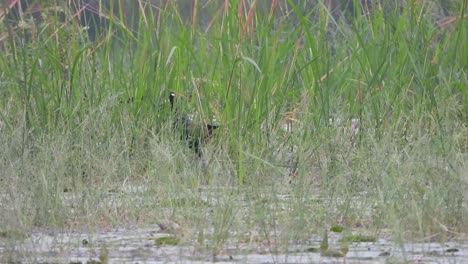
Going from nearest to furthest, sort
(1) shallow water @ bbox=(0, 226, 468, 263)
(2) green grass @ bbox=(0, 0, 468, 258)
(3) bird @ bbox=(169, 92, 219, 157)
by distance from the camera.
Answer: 1. (1) shallow water @ bbox=(0, 226, 468, 263)
2. (2) green grass @ bbox=(0, 0, 468, 258)
3. (3) bird @ bbox=(169, 92, 219, 157)

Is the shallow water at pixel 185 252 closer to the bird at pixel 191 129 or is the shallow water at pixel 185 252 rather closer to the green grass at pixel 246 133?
the green grass at pixel 246 133

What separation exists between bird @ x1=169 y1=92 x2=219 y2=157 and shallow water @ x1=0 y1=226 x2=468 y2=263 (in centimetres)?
170

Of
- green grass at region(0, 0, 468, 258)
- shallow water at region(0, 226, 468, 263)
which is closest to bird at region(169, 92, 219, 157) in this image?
green grass at region(0, 0, 468, 258)

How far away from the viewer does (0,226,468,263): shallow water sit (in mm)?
3213

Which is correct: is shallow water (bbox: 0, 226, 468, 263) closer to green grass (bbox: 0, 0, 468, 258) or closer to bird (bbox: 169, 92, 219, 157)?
green grass (bbox: 0, 0, 468, 258)

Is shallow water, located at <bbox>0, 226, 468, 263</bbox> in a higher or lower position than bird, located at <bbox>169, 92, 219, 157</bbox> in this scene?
higher

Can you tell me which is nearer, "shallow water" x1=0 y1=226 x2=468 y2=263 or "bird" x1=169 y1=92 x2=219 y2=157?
"shallow water" x1=0 y1=226 x2=468 y2=263

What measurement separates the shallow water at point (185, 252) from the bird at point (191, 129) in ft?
5.58

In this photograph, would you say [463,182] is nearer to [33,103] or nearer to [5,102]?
[33,103]

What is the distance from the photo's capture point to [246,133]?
16.9 ft

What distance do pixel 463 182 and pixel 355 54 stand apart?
1.82m

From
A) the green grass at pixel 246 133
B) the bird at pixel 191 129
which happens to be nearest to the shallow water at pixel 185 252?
the green grass at pixel 246 133

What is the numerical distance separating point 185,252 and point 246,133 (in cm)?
187

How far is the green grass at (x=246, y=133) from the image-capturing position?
3818 millimetres
